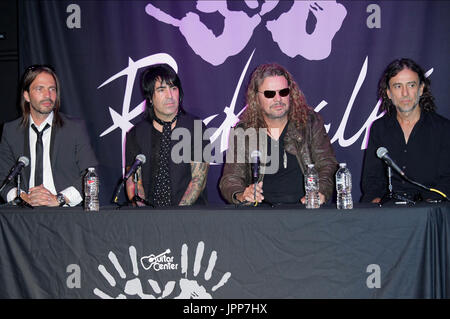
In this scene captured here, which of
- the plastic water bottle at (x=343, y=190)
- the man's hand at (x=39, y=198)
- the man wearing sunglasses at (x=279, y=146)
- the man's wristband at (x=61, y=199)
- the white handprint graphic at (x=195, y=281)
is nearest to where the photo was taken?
the white handprint graphic at (x=195, y=281)

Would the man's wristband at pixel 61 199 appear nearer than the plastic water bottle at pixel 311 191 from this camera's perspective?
No

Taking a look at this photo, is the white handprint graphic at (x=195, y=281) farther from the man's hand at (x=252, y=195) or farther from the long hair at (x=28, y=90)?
the long hair at (x=28, y=90)

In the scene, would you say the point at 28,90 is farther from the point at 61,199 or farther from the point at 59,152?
the point at 61,199

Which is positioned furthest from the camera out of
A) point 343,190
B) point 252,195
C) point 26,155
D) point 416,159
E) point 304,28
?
point 304,28

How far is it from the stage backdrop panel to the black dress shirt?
0.99m

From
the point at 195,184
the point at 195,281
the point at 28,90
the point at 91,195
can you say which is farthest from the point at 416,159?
the point at 28,90

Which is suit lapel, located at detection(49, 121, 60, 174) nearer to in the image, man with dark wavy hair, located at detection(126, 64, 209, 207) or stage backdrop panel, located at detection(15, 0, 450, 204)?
man with dark wavy hair, located at detection(126, 64, 209, 207)

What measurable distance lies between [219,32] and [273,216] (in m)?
2.61

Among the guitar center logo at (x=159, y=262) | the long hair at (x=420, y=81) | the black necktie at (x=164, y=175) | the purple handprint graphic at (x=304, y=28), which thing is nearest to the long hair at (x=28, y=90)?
the black necktie at (x=164, y=175)

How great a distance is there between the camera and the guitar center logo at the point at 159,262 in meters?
2.77

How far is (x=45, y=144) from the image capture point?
3990mm

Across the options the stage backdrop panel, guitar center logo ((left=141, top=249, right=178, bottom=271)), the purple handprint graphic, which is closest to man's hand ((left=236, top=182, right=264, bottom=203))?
guitar center logo ((left=141, top=249, right=178, bottom=271))

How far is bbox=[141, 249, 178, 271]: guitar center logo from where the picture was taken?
109 inches

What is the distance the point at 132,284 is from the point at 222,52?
274 centimetres
